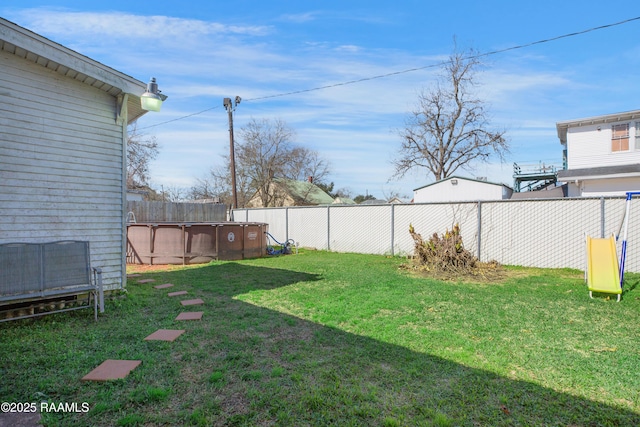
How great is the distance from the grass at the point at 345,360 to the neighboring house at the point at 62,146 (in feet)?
4.08

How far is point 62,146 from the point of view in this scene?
15.9 feet

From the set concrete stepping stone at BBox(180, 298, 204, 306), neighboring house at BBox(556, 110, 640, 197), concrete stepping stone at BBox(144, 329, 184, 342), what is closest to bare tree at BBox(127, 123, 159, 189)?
concrete stepping stone at BBox(180, 298, 204, 306)

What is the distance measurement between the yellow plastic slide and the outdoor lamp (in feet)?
24.5

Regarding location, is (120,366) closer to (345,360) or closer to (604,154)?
(345,360)

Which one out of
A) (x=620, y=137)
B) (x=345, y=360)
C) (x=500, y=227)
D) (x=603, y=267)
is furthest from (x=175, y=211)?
(x=620, y=137)

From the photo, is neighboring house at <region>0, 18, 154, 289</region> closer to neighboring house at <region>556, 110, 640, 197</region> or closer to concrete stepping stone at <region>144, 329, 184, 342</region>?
concrete stepping stone at <region>144, 329, 184, 342</region>

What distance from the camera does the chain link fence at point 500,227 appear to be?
760cm

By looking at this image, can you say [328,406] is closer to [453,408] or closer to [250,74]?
[453,408]

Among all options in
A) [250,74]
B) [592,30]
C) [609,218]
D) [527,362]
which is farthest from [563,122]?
[527,362]

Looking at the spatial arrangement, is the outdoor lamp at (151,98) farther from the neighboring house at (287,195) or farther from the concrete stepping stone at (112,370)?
the neighboring house at (287,195)

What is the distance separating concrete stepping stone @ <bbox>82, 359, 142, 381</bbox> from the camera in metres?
2.63

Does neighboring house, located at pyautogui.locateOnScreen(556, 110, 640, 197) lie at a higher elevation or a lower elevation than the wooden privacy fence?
higher

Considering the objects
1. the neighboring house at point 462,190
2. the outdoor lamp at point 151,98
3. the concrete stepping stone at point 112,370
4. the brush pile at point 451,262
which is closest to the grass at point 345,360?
the concrete stepping stone at point 112,370

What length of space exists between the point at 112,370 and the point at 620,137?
19175 millimetres
